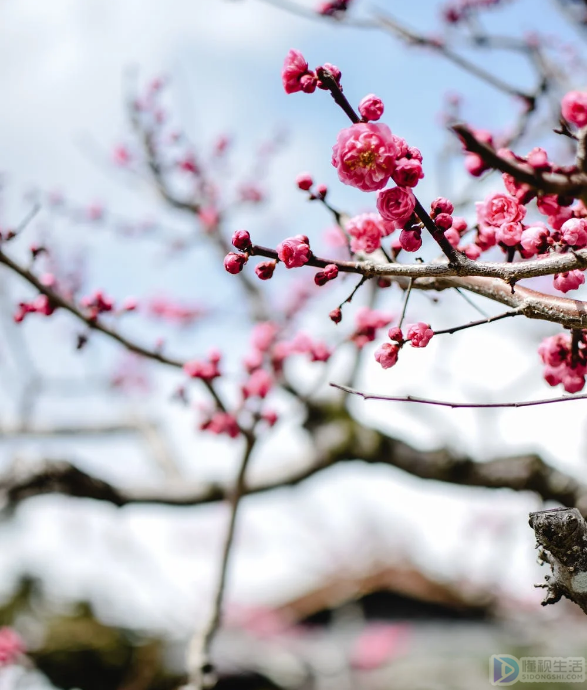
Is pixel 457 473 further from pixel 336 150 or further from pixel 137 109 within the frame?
pixel 137 109

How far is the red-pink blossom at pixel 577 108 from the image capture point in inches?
48.5

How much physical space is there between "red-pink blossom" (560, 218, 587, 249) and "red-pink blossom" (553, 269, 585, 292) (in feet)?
0.51

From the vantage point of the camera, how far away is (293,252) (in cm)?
155

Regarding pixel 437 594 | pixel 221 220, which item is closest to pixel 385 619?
pixel 437 594

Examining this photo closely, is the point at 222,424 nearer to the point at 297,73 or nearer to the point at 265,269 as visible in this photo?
the point at 265,269

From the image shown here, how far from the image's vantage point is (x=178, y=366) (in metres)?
3.13

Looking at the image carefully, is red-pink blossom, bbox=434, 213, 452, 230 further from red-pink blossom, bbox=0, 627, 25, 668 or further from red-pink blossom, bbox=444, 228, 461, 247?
red-pink blossom, bbox=0, 627, 25, 668

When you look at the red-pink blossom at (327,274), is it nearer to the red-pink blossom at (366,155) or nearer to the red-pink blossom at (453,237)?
the red-pink blossom at (366,155)

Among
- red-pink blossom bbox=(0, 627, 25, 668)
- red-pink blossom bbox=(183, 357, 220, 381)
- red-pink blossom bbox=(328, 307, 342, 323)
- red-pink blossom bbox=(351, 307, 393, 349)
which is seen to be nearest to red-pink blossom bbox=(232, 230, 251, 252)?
red-pink blossom bbox=(328, 307, 342, 323)

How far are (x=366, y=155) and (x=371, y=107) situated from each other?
0.44 feet

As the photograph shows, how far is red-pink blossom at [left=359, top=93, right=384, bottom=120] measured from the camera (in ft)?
4.59

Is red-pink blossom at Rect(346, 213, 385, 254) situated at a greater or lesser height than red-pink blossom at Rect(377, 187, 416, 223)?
greater

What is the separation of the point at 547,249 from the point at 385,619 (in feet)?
41.8

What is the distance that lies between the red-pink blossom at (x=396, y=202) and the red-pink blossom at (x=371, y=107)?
0.62 feet
